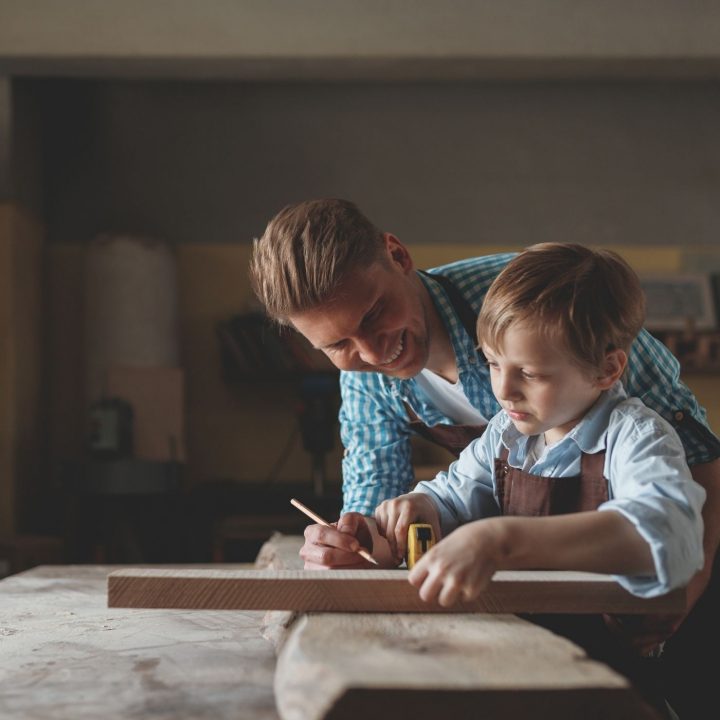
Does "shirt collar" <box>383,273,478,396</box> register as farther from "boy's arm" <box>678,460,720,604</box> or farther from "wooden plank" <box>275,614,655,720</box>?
"wooden plank" <box>275,614,655,720</box>

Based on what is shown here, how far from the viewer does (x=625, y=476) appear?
131 cm

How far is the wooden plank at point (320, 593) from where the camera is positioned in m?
1.17

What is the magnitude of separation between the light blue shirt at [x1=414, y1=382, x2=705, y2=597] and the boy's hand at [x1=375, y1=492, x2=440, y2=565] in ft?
0.16

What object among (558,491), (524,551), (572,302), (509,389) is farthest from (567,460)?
(524,551)

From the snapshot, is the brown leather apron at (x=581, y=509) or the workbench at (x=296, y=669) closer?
the workbench at (x=296, y=669)

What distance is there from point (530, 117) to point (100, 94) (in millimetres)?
2743

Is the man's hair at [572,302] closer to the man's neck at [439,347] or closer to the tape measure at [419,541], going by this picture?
the tape measure at [419,541]

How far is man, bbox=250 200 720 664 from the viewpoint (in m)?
1.61

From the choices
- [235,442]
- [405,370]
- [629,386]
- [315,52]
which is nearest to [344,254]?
[405,370]

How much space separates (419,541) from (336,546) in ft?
0.63

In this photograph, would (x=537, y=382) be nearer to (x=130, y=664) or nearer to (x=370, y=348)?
(x=370, y=348)

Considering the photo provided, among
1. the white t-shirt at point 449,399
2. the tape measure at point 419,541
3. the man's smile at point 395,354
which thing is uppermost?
the man's smile at point 395,354

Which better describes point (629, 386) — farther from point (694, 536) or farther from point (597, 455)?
point (694, 536)

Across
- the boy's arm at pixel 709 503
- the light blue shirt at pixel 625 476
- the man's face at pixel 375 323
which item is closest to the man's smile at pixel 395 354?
the man's face at pixel 375 323
